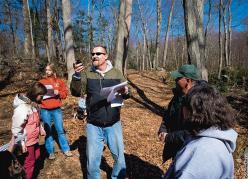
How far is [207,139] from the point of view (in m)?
2.05

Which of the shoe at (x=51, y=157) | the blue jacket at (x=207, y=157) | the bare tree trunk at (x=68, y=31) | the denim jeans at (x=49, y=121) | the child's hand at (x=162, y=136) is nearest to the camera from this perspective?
the blue jacket at (x=207, y=157)

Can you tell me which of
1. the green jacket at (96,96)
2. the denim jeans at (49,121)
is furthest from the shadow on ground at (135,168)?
the green jacket at (96,96)

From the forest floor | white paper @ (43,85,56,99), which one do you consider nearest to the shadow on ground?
the forest floor

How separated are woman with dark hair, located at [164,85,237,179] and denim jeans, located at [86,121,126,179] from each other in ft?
6.97

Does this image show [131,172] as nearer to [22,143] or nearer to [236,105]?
[22,143]

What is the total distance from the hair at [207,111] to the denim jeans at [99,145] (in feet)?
7.25

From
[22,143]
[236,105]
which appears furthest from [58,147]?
[236,105]

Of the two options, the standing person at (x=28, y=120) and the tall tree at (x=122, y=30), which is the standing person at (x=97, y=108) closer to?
the standing person at (x=28, y=120)

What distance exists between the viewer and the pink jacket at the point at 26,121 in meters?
4.20

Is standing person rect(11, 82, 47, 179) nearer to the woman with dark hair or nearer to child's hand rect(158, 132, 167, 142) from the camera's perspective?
child's hand rect(158, 132, 167, 142)

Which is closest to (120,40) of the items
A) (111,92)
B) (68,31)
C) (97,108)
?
(68,31)

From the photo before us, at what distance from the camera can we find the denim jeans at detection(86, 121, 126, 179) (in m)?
4.24

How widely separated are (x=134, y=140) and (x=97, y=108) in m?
3.87

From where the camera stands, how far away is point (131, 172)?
5867mm
